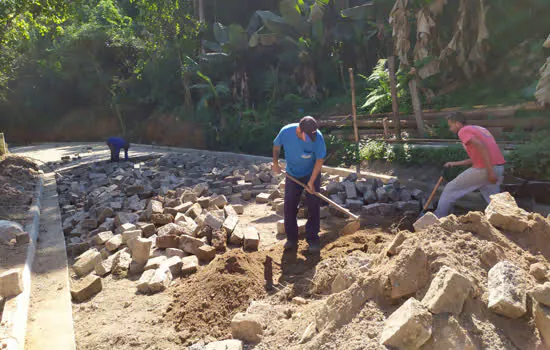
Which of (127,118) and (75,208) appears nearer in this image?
(75,208)

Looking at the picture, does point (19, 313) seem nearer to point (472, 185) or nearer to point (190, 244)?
point (190, 244)

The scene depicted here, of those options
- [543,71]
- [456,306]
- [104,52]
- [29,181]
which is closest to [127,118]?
[104,52]

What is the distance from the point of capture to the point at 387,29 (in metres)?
13.6

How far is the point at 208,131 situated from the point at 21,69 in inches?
694

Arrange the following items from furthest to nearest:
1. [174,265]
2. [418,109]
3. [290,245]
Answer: [418,109], [290,245], [174,265]

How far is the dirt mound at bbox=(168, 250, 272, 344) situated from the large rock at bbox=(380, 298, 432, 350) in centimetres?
137

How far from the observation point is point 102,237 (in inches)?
Result: 225

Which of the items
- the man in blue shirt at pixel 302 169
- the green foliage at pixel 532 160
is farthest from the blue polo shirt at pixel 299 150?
the green foliage at pixel 532 160

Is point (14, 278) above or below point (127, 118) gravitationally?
below

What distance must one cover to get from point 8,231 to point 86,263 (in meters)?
1.46

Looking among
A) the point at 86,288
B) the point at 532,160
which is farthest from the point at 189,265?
the point at 532,160

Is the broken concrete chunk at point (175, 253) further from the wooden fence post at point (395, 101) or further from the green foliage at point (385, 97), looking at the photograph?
the green foliage at point (385, 97)

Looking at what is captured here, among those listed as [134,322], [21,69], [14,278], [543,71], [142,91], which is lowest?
[134,322]

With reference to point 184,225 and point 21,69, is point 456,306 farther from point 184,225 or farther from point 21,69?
point 21,69
